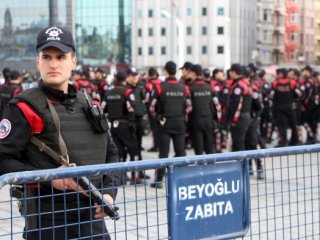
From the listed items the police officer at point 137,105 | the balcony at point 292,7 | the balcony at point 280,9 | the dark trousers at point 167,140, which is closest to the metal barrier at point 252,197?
the dark trousers at point 167,140

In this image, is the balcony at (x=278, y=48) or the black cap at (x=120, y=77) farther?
the balcony at (x=278, y=48)

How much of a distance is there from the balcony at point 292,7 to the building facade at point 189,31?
768cm

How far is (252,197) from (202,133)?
684cm

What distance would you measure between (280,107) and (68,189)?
11.1 metres

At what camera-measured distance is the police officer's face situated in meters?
3.27

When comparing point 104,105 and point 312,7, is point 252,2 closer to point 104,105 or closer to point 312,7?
point 312,7

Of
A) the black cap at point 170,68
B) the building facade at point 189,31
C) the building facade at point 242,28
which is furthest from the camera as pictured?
the building facade at point 189,31

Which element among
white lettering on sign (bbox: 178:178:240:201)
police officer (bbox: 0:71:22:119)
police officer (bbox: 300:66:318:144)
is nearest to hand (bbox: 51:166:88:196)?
white lettering on sign (bbox: 178:178:240:201)

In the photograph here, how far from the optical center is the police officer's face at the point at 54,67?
3270mm

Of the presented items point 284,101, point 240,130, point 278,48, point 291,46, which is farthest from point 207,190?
point 291,46

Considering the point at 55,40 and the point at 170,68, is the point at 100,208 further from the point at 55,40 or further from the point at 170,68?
the point at 170,68

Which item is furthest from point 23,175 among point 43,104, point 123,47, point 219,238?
point 123,47

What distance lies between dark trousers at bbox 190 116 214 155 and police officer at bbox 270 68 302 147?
353 cm

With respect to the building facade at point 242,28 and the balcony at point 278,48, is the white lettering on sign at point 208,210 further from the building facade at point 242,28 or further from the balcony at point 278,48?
the balcony at point 278,48
